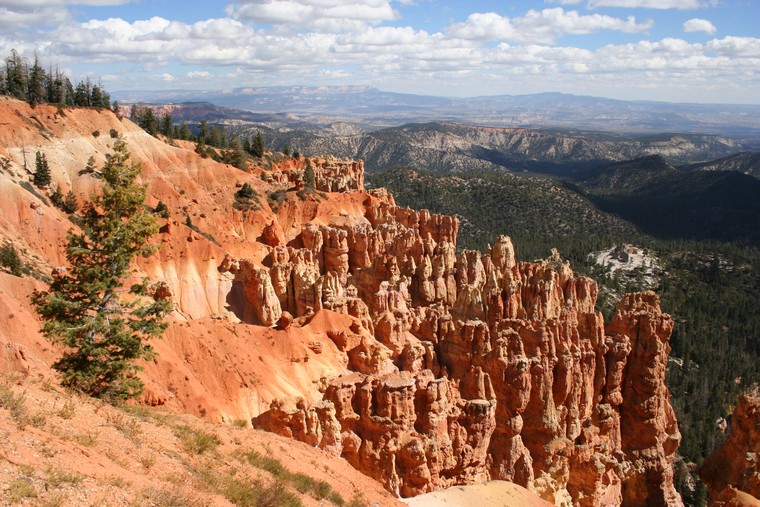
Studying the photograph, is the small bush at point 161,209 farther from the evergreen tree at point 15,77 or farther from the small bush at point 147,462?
the small bush at point 147,462

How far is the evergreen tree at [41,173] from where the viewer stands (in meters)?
44.7

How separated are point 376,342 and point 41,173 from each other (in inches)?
1177

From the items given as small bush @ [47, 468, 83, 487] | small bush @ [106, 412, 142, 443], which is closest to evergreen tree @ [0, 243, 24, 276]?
small bush @ [106, 412, 142, 443]

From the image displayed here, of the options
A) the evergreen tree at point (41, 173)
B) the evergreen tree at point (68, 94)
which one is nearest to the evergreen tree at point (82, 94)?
the evergreen tree at point (68, 94)

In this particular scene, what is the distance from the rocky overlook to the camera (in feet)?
76.8

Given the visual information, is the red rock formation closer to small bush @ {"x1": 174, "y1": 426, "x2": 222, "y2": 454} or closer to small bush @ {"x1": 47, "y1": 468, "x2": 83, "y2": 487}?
small bush @ {"x1": 174, "y1": 426, "x2": 222, "y2": 454}

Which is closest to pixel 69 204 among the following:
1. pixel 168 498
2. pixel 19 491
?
pixel 168 498

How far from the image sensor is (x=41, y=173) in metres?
44.8

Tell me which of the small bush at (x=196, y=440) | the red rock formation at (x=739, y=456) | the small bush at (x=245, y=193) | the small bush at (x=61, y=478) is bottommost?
the red rock formation at (x=739, y=456)

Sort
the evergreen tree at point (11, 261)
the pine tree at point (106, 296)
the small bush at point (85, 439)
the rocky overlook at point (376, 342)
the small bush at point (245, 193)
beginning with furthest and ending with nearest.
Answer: the small bush at point (245, 193) < the evergreen tree at point (11, 261) < the rocky overlook at point (376, 342) < the pine tree at point (106, 296) < the small bush at point (85, 439)

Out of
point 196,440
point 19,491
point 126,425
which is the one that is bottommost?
point 196,440

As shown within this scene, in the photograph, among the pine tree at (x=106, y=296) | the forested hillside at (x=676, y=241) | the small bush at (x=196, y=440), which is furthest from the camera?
the forested hillside at (x=676, y=241)

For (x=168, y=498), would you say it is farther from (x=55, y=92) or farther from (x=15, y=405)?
(x=55, y=92)

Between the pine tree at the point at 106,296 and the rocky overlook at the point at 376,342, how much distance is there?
1361mm
